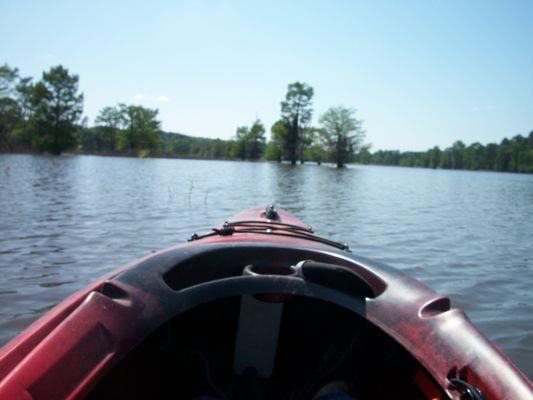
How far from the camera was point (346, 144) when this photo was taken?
218 feet

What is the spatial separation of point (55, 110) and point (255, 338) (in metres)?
63.6

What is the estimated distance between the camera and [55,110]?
58156 mm

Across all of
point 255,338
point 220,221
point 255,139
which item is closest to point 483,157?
point 255,139

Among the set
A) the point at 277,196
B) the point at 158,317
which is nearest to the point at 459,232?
the point at 277,196

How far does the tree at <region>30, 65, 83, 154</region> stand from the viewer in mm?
56812

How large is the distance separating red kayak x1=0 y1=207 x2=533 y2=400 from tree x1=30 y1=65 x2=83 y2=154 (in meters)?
61.9

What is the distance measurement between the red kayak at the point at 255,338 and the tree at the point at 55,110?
2438 inches

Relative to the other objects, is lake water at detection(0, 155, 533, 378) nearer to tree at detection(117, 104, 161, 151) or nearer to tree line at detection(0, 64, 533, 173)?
tree line at detection(0, 64, 533, 173)

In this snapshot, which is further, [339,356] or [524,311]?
[524,311]

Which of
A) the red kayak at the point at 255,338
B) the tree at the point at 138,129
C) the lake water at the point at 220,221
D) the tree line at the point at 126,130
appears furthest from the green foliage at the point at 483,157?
the red kayak at the point at 255,338

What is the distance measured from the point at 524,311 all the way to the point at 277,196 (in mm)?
12437

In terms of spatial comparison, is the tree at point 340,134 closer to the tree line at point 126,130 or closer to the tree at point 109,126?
the tree line at point 126,130

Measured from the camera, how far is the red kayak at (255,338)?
5.18 feet

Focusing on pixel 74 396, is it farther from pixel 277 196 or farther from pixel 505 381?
pixel 277 196
